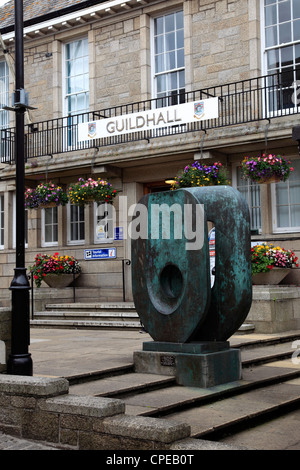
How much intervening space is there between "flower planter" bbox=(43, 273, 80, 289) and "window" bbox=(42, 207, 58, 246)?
219 cm

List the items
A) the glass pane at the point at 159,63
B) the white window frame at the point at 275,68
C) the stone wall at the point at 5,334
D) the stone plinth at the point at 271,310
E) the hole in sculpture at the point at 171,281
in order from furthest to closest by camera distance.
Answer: the glass pane at the point at 159,63 < the white window frame at the point at 275,68 < the stone plinth at the point at 271,310 < the hole in sculpture at the point at 171,281 < the stone wall at the point at 5,334

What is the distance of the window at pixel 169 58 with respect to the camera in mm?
16266

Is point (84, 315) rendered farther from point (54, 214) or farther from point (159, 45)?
point (159, 45)

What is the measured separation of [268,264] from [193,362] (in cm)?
561

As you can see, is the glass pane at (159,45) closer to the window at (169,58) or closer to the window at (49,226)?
the window at (169,58)

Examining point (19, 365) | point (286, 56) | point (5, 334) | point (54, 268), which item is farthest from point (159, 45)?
point (19, 365)

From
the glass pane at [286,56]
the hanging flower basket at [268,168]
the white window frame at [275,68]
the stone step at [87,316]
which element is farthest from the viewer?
the glass pane at [286,56]

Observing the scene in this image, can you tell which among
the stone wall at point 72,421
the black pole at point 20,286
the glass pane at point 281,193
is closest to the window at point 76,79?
the glass pane at point 281,193

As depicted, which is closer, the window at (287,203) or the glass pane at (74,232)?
the window at (287,203)

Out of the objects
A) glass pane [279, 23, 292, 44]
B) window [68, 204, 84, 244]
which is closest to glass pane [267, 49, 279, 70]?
glass pane [279, 23, 292, 44]

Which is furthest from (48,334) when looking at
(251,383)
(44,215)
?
(44,215)

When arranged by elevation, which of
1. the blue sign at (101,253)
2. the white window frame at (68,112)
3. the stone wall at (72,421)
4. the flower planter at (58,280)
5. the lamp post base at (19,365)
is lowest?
the stone wall at (72,421)

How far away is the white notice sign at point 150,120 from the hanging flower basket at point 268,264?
3.67m

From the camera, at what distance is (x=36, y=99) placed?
18719 millimetres
